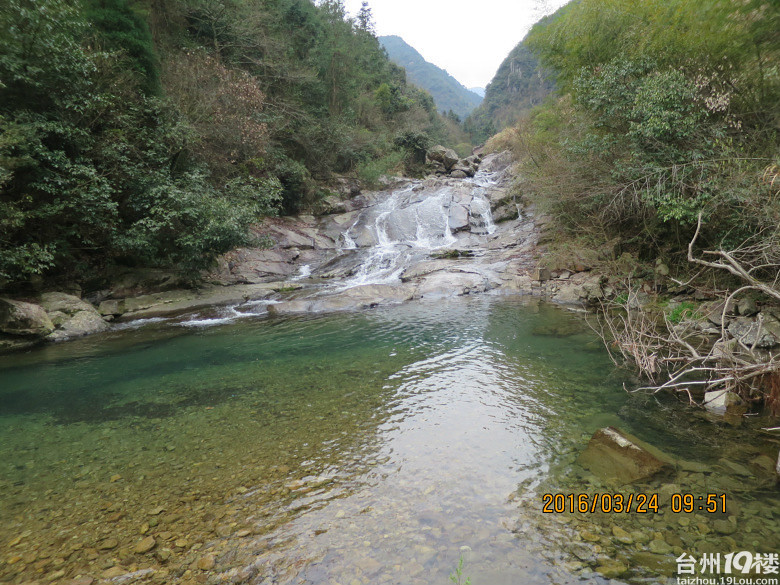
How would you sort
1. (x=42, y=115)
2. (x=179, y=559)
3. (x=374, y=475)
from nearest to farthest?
(x=179, y=559), (x=374, y=475), (x=42, y=115)

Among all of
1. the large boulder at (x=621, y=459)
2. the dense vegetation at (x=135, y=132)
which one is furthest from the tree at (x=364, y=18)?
the large boulder at (x=621, y=459)

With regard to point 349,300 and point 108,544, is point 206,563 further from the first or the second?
point 349,300

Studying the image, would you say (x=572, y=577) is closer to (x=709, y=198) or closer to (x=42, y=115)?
(x=709, y=198)

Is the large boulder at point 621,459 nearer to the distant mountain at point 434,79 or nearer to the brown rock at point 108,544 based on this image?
the brown rock at point 108,544

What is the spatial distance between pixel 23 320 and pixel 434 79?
123490 millimetres

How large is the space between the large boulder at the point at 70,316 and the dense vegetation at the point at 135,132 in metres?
0.81

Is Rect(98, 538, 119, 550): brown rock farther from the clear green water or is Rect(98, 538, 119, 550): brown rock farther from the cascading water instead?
the cascading water

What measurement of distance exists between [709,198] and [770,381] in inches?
171

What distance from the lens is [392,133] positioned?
32.9 m

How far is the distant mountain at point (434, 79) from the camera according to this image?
4065 inches

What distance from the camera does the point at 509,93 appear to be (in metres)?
69.8

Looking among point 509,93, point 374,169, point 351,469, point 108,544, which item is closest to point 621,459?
point 351,469

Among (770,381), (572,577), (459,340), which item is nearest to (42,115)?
(459,340)

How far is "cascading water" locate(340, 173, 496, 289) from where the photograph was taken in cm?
1645
